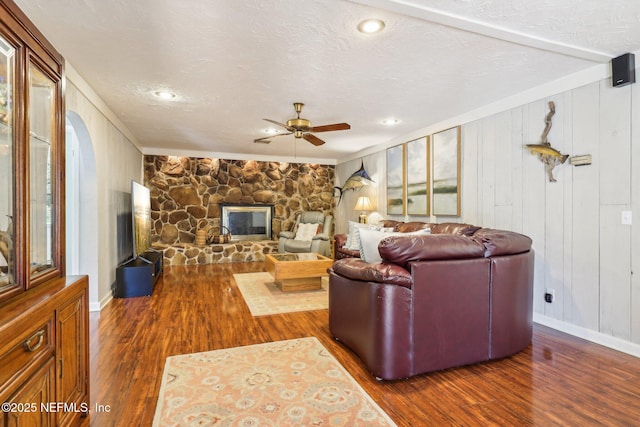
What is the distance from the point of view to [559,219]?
3094 millimetres

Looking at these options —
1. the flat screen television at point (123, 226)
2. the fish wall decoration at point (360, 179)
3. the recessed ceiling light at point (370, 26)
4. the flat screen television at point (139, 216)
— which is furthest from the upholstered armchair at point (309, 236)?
the recessed ceiling light at point (370, 26)

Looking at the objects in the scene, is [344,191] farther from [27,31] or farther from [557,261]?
[27,31]

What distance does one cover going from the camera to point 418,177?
5043mm

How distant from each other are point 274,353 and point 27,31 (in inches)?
92.5

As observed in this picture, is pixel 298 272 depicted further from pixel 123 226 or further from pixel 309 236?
pixel 123 226

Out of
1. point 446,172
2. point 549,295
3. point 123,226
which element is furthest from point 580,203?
point 123,226

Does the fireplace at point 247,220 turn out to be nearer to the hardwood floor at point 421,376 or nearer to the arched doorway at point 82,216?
the arched doorway at point 82,216

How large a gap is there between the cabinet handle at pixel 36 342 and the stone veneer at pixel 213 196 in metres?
5.62

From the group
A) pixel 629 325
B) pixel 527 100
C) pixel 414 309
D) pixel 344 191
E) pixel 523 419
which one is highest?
pixel 527 100

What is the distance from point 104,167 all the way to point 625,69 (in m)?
5.20

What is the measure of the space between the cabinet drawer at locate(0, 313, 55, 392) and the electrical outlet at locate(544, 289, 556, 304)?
3.83 metres

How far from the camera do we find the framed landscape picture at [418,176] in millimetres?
4879

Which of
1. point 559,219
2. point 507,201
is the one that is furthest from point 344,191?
point 559,219

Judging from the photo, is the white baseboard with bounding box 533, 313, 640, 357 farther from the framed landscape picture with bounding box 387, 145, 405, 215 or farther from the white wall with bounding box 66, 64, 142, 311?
the white wall with bounding box 66, 64, 142, 311
